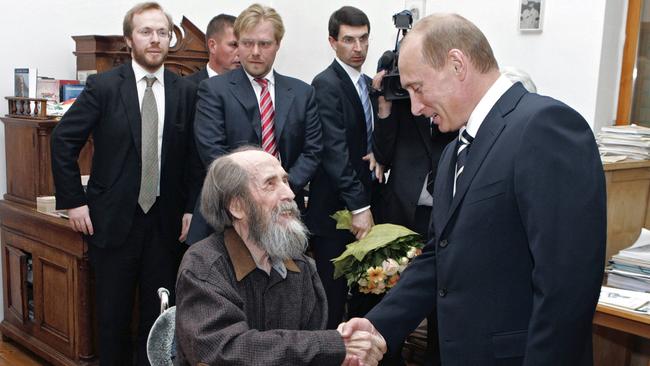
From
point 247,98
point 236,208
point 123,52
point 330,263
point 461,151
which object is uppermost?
point 123,52

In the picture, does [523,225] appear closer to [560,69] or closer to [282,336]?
[282,336]

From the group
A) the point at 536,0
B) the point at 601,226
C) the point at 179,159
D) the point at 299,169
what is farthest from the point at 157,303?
the point at 536,0

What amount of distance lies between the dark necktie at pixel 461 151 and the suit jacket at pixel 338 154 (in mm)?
1524

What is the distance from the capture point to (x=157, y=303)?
332 centimetres

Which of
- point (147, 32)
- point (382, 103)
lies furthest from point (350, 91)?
point (147, 32)

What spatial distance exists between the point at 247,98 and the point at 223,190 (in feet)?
3.92

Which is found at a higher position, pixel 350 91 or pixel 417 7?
pixel 417 7

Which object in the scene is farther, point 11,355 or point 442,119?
point 11,355

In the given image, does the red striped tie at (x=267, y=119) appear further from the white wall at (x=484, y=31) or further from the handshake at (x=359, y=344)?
the white wall at (x=484, y=31)

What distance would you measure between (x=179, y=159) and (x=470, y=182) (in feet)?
6.73

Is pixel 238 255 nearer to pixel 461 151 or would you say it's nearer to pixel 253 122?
pixel 461 151

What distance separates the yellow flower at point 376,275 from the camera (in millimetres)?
2463

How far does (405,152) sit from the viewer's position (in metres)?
3.20

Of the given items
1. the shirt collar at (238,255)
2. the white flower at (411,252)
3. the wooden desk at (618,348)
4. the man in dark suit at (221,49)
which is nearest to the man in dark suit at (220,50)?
the man in dark suit at (221,49)
